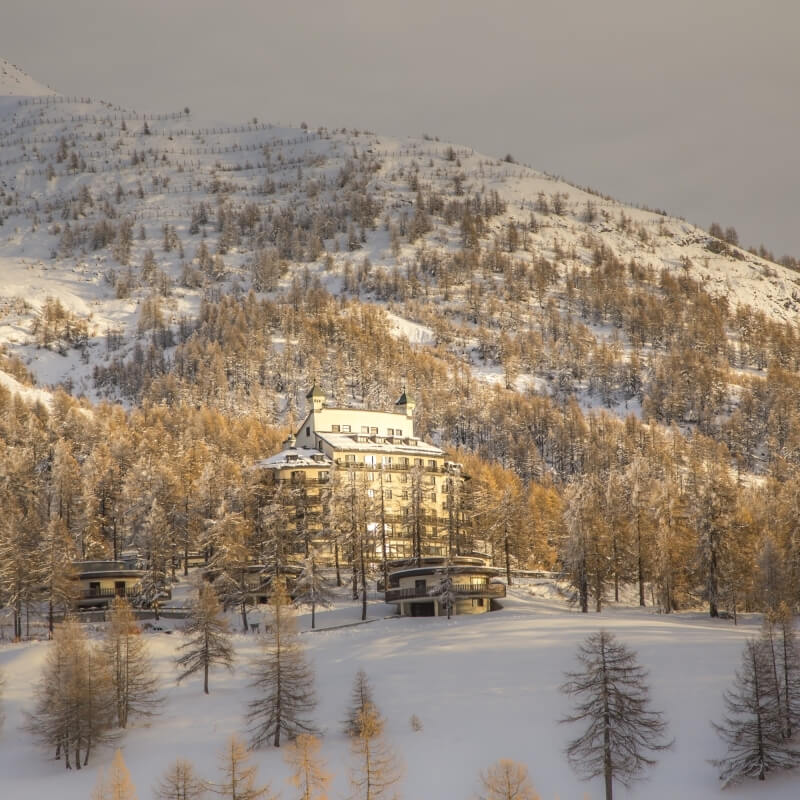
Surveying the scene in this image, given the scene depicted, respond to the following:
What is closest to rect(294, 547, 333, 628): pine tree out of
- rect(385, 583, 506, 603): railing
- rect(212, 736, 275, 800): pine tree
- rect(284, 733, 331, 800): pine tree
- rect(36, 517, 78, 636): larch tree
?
rect(385, 583, 506, 603): railing

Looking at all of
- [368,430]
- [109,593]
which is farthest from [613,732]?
[368,430]

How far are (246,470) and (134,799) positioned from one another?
195ft

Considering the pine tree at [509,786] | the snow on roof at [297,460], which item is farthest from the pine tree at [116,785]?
the snow on roof at [297,460]

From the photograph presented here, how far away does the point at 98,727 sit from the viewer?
2450 inches

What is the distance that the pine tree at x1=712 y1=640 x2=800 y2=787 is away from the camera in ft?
170

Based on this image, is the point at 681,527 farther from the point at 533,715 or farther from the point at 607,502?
the point at 533,715

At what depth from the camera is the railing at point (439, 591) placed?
86.1m

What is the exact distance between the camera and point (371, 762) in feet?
177

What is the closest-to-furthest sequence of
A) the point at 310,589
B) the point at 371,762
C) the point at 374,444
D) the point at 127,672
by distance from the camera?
the point at 371,762, the point at 127,672, the point at 310,589, the point at 374,444

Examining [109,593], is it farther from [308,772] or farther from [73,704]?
[308,772]

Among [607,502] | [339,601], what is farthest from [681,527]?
[339,601]

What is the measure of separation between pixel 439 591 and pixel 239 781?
3320cm

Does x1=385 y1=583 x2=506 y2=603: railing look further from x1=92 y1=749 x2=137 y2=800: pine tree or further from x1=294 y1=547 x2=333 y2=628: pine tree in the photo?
x1=92 y1=749 x2=137 y2=800: pine tree

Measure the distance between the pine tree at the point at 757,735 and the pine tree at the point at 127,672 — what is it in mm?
35506
